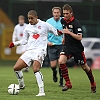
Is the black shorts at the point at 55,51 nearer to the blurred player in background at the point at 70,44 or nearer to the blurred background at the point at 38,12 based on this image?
the blurred player in background at the point at 70,44

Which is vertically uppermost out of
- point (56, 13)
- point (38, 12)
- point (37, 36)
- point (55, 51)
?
point (56, 13)

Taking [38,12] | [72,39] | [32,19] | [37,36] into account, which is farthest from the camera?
[38,12]

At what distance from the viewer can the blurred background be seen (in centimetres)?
3300

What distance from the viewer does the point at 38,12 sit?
34.5m

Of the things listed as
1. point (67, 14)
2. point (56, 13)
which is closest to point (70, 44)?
point (67, 14)

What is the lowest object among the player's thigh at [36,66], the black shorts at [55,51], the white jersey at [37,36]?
the black shorts at [55,51]

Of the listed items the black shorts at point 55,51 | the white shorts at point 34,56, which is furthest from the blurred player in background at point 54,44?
the white shorts at point 34,56

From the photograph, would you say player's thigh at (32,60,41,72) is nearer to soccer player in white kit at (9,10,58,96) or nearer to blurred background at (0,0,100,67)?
soccer player in white kit at (9,10,58,96)

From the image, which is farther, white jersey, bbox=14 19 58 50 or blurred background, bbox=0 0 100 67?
blurred background, bbox=0 0 100 67

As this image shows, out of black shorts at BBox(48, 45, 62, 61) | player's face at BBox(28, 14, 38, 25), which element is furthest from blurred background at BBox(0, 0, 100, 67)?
player's face at BBox(28, 14, 38, 25)

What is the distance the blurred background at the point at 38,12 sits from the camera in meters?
33.0

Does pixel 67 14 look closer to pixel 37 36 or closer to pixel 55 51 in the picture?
pixel 37 36

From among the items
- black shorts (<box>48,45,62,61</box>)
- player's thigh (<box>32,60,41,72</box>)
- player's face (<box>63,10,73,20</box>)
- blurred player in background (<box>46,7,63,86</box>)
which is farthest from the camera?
black shorts (<box>48,45,62,61</box>)

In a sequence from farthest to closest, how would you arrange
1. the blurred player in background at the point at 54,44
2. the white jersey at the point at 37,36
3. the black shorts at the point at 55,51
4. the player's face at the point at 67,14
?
the black shorts at the point at 55,51, the blurred player in background at the point at 54,44, the player's face at the point at 67,14, the white jersey at the point at 37,36
